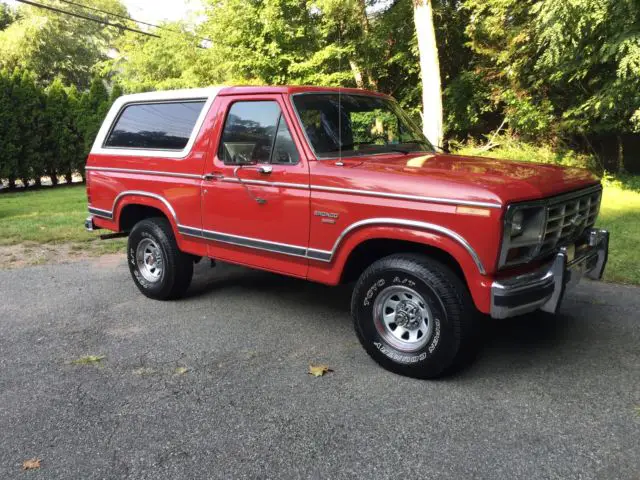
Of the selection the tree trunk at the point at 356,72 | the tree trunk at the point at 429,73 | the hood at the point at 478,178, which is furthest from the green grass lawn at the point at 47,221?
the tree trunk at the point at 356,72

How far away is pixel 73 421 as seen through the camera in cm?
312

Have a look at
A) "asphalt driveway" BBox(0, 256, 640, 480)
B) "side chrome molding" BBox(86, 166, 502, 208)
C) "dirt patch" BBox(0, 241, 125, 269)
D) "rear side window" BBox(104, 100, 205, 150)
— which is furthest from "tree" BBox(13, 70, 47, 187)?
"side chrome molding" BBox(86, 166, 502, 208)

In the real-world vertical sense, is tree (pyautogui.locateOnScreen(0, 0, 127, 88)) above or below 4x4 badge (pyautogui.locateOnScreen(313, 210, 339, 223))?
above

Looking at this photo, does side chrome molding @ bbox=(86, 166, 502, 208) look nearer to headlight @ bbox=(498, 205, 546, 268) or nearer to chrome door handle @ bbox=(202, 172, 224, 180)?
chrome door handle @ bbox=(202, 172, 224, 180)

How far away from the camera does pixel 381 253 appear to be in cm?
404

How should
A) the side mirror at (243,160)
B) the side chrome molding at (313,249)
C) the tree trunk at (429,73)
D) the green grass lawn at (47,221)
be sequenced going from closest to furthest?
the side chrome molding at (313,249), the side mirror at (243,160), the green grass lawn at (47,221), the tree trunk at (429,73)

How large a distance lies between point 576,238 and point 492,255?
3.99 ft

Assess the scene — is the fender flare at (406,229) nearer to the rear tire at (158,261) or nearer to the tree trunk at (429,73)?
the rear tire at (158,261)

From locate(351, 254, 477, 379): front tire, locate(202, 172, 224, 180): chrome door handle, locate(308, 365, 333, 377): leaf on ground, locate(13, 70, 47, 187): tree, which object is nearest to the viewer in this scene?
locate(351, 254, 477, 379): front tire

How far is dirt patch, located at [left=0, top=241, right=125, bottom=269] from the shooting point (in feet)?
23.3

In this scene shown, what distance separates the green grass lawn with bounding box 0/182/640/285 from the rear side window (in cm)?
274

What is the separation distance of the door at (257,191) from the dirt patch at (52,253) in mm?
3324

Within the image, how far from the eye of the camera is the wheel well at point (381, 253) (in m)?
3.63

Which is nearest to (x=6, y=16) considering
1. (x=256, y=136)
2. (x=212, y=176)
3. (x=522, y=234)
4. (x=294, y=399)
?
(x=212, y=176)
